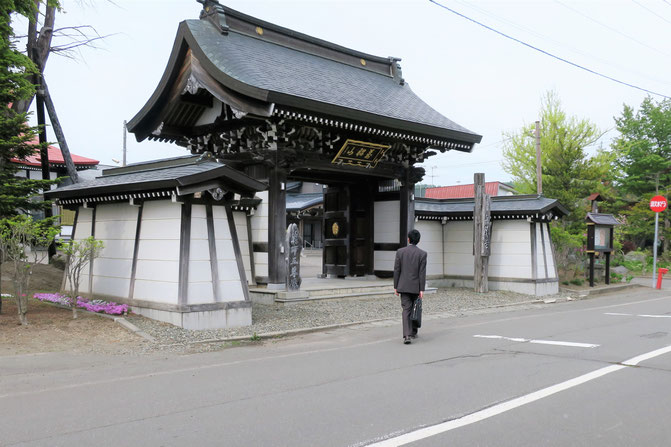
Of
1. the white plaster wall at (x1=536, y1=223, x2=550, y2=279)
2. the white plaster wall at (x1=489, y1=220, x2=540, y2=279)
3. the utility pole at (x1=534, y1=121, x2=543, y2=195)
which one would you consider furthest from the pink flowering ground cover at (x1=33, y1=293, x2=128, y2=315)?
the utility pole at (x1=534, y1=121, x2=543, y2=195)

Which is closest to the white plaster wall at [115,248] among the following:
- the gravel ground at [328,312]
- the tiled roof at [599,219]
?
the gravel ground at [328,312]

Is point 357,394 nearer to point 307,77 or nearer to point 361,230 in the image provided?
point 307,77

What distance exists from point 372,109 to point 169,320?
24.6 feet

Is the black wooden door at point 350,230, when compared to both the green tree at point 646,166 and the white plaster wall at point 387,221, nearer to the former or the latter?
the white plaster wall at point 387,221

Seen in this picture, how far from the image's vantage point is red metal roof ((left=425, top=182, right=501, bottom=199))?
131 feet

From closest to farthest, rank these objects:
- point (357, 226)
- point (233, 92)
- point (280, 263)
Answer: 1. point (233, 92)
2. point (280, 263)
3. point (357, 226)

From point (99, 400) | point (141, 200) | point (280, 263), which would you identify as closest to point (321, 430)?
point (99, 400)

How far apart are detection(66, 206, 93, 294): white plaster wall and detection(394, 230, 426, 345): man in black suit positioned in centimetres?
726

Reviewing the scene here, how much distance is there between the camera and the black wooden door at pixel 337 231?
1702cm

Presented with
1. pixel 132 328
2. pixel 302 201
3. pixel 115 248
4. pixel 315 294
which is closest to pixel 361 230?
pixel 315 294

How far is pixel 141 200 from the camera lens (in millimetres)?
10281

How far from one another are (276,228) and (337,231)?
14.7 feet

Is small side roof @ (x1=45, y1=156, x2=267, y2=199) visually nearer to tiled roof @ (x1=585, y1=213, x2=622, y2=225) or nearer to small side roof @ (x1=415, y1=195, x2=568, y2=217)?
small side roof @ (x1=415, y1=195, x2=568, y2=217)

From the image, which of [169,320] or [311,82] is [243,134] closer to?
[311,82]
